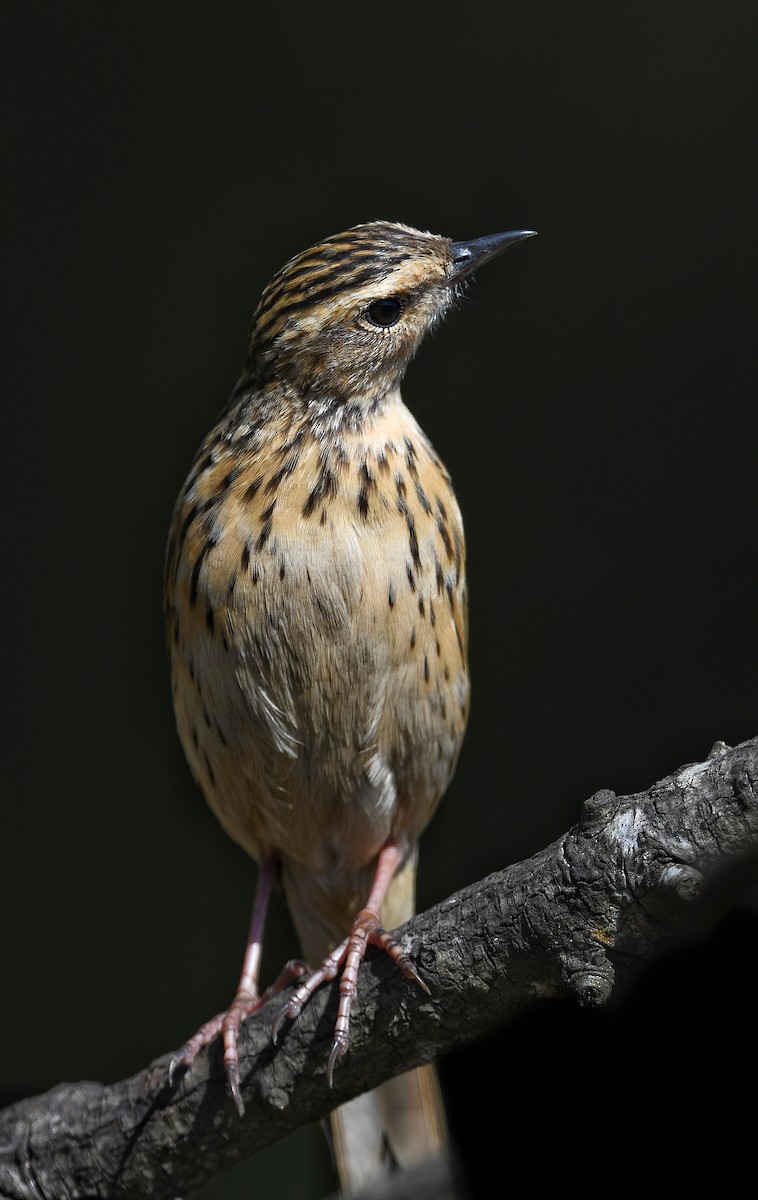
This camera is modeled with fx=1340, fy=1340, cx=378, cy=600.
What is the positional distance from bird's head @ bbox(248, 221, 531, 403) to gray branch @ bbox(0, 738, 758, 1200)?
1.42 m

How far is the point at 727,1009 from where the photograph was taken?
2.35m

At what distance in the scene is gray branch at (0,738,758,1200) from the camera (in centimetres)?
244

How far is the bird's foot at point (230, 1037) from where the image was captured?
3.25m

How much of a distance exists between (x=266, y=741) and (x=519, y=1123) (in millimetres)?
1137

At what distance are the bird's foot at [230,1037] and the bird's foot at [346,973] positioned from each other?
0.48 feet

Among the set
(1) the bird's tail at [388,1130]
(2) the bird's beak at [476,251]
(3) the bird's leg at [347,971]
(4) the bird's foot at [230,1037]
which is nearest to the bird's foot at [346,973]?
(3) the bird's leg at [347,971]

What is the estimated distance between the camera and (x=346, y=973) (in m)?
3.12

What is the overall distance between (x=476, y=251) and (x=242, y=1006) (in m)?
2.13

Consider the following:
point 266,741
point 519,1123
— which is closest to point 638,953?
point 519,1123

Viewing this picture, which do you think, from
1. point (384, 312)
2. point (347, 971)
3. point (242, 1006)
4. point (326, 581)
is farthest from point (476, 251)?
point (242, 1006)

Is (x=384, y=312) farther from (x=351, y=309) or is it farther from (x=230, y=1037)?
(x=230, y=1037)

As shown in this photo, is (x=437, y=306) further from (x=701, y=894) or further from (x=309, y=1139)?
(x=309, y=1139)

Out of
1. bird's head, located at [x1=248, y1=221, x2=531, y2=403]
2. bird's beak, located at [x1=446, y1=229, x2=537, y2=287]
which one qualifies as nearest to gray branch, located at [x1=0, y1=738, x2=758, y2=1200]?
bird's head, located at [x1=248, y1=221, x2=531, y2=403]

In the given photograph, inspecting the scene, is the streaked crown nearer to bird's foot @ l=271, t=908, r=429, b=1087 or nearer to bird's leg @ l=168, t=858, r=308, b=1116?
bird's foot @ l=271, t=908, r=429, b=1087
